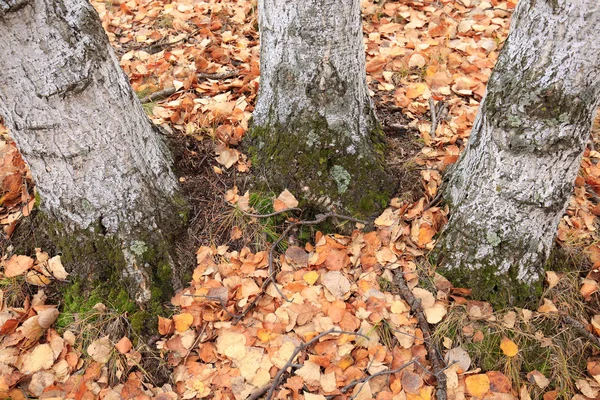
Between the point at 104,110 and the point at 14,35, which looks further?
the point at 104,110

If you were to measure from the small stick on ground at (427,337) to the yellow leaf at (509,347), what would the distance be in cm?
27

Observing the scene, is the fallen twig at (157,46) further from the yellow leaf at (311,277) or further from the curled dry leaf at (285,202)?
the yellow leaf at (311,277)

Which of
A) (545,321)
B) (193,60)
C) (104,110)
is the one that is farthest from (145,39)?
(545,321)

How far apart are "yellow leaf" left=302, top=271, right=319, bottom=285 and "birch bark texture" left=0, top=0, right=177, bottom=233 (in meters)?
0.76

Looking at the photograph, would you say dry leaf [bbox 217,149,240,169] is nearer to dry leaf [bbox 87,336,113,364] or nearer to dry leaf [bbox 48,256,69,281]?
dry leaf [bbox 48,256,69,281]

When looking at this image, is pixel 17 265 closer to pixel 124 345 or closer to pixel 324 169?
pixel 124 345

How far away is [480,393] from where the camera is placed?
1.88m

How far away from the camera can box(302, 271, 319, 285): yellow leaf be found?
2119 mm

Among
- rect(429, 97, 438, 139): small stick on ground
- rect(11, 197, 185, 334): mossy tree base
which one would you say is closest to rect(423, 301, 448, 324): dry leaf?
rect(429, 97, 438, 139): small stick on ground

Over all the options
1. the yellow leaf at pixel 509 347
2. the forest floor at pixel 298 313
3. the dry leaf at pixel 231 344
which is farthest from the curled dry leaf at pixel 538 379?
the dry leaf at pixel 231 344

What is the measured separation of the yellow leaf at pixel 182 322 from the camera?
2.04 metres

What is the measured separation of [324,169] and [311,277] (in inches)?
21.4

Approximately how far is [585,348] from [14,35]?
2606 mm

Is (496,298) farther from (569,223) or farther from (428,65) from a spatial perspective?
(428,65)
